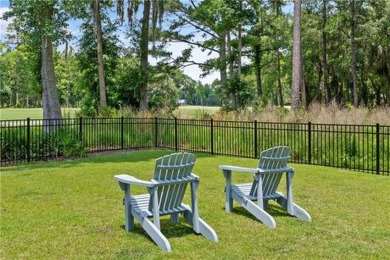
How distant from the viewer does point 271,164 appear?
17.5ft

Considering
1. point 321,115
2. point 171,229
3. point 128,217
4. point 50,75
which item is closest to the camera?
point 128,217

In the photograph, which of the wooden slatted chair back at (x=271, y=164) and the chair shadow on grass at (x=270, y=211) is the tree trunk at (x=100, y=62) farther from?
the wooden slatted chair back at (x=271, y=164)

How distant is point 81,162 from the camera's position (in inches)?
424

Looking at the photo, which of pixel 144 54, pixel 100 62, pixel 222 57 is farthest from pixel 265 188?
pixel 222 57

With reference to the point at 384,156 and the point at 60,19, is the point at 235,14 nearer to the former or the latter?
the point at 60,19

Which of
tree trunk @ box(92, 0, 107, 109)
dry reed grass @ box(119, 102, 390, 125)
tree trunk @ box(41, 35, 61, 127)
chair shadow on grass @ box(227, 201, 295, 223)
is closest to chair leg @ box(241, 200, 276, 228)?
chair shadow on grass @ box(227, 201, 295, 223)

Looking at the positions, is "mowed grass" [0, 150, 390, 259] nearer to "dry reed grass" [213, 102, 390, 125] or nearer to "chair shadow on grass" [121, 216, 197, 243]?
"chair shadow on grass" [121, 216, 197, 243]

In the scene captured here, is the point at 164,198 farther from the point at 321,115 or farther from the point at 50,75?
the point at 50,75

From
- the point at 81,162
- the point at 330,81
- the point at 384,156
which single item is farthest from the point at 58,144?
the point at 330,81

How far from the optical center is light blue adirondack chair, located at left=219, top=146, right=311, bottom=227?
5.21 m

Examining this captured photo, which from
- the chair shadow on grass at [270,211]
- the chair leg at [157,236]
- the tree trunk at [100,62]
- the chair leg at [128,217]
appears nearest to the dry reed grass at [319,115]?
the tree trunk at [100,62]

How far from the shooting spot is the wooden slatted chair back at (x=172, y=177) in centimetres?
438

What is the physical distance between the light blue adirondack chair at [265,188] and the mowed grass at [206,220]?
13cm

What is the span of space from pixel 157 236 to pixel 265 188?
1931 mm
